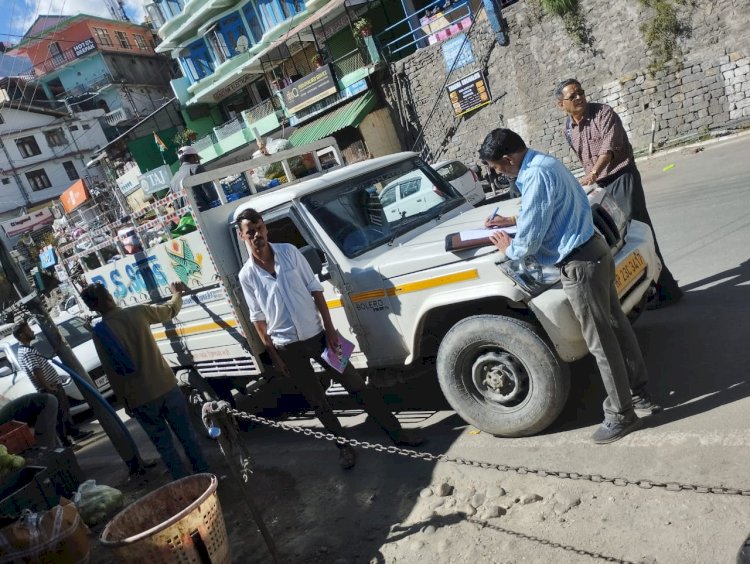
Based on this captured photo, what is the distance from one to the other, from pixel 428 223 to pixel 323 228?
0.91 metres

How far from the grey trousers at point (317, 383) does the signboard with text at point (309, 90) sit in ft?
65.3

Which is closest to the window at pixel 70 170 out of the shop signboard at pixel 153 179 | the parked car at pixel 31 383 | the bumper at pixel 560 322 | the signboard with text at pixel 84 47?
the signboard with text at pixel 84 47

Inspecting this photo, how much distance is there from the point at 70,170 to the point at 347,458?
4823 centimetres

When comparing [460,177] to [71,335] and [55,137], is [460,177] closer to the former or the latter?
[71,335]

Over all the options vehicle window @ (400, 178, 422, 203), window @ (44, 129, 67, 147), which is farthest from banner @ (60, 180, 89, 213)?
vehicle window @ (400, 178, 422, 203)

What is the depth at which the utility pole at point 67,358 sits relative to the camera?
5.81m

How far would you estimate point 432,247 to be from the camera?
151 inches

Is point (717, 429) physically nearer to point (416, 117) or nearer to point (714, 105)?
point (714, 105)

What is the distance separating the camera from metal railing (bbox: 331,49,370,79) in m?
21.2

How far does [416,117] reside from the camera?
2044 centimetres

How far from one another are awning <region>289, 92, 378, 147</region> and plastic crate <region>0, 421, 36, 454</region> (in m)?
16.4

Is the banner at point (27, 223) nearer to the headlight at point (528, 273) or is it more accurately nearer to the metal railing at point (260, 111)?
the metal railing at point (260, 111)

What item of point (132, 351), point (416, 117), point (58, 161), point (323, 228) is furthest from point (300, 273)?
point (58, 161)

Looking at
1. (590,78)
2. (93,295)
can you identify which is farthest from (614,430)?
(590,78)
